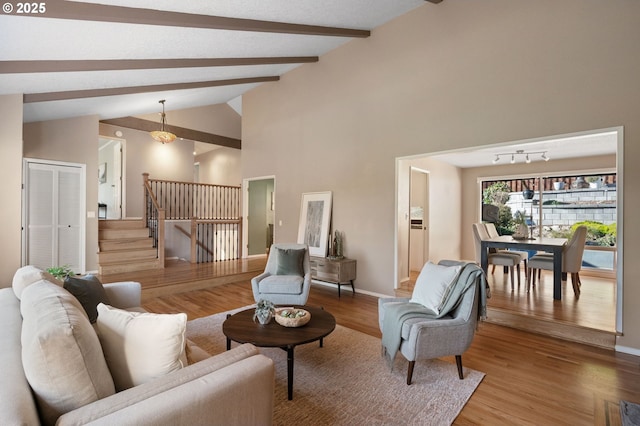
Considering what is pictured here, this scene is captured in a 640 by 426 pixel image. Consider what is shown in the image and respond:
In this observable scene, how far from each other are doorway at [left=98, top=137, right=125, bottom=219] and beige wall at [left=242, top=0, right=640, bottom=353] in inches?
161

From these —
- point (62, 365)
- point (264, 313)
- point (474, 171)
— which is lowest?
point (264, 313)

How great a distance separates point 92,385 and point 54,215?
5.82 metres

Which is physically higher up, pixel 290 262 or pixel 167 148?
pixel 167 148

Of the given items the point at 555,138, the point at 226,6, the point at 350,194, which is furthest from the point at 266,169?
the point at 555,138

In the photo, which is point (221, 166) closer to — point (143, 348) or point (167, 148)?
point (167, 148)

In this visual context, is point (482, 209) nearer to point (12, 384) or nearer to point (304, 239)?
point (304, 239)

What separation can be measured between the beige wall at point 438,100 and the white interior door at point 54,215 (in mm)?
3628

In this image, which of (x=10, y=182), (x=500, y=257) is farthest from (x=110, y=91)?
(x=500, y=257)

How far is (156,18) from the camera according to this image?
2.94m

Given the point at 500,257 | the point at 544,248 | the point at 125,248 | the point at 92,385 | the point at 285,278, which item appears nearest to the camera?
the point at 92,385

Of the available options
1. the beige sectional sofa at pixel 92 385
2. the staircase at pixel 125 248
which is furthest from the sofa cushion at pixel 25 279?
the staircase at pixel 125 248

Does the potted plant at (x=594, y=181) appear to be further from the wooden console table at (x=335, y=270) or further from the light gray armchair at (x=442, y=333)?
the light gray armchair at (x=442, y=333)

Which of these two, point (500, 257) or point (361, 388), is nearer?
point (361, 388)

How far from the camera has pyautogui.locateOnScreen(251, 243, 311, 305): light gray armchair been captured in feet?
12.9
